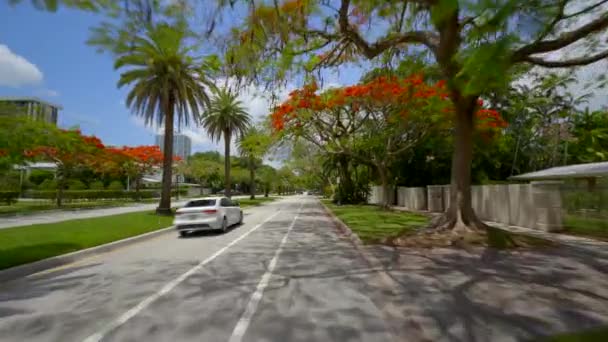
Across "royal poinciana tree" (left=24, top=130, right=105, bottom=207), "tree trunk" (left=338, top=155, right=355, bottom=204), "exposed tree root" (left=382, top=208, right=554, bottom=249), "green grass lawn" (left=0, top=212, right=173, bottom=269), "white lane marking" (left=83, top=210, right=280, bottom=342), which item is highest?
"royal poinciana tree" (left=24, top=130, right=105, bottom=207)

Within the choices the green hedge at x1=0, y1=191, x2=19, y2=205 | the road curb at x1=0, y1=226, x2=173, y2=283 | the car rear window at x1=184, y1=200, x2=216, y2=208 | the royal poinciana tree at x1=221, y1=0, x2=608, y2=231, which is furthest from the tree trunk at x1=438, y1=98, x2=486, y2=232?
the green hedge at x1=0, y1=191, x2=19, y2=205

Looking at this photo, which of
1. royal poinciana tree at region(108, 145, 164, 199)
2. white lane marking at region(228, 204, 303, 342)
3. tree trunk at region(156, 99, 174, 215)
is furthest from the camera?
royal poinciana tree at region(108, 145, 164, 199)

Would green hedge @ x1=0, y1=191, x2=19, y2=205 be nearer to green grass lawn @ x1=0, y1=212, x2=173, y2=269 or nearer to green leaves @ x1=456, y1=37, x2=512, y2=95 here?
green grass lawn @ x1=0, y1=212, x2=173, y2=269

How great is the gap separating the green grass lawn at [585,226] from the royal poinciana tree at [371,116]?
23.8 ft

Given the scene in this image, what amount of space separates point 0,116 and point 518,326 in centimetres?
2529

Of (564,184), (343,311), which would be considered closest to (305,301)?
(343,311)

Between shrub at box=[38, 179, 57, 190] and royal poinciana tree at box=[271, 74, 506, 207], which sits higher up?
royal poinciana tree at box=[271, 74, 506, 207]

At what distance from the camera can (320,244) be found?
11.8 meters

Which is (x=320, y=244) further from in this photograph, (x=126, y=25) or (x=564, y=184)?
(x=564, y=184)

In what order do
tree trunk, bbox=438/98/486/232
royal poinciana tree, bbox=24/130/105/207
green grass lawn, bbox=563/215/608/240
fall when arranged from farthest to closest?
royal poinciana tree, bbox=24/130/105/207, green grass lawn, bbox=563/215/608/240, tree trunk, bbox=438/98/486/232

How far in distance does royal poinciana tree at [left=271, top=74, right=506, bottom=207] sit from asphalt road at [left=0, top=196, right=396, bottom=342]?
10.8 meters

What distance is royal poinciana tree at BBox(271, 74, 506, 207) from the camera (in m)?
20.1

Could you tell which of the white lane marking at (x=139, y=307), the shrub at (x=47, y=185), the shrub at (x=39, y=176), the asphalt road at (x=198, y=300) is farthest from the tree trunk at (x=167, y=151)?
the shrub at (x=39, y=176)

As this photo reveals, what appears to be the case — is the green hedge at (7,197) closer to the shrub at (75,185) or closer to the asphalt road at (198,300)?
the shrub at (75,185)
